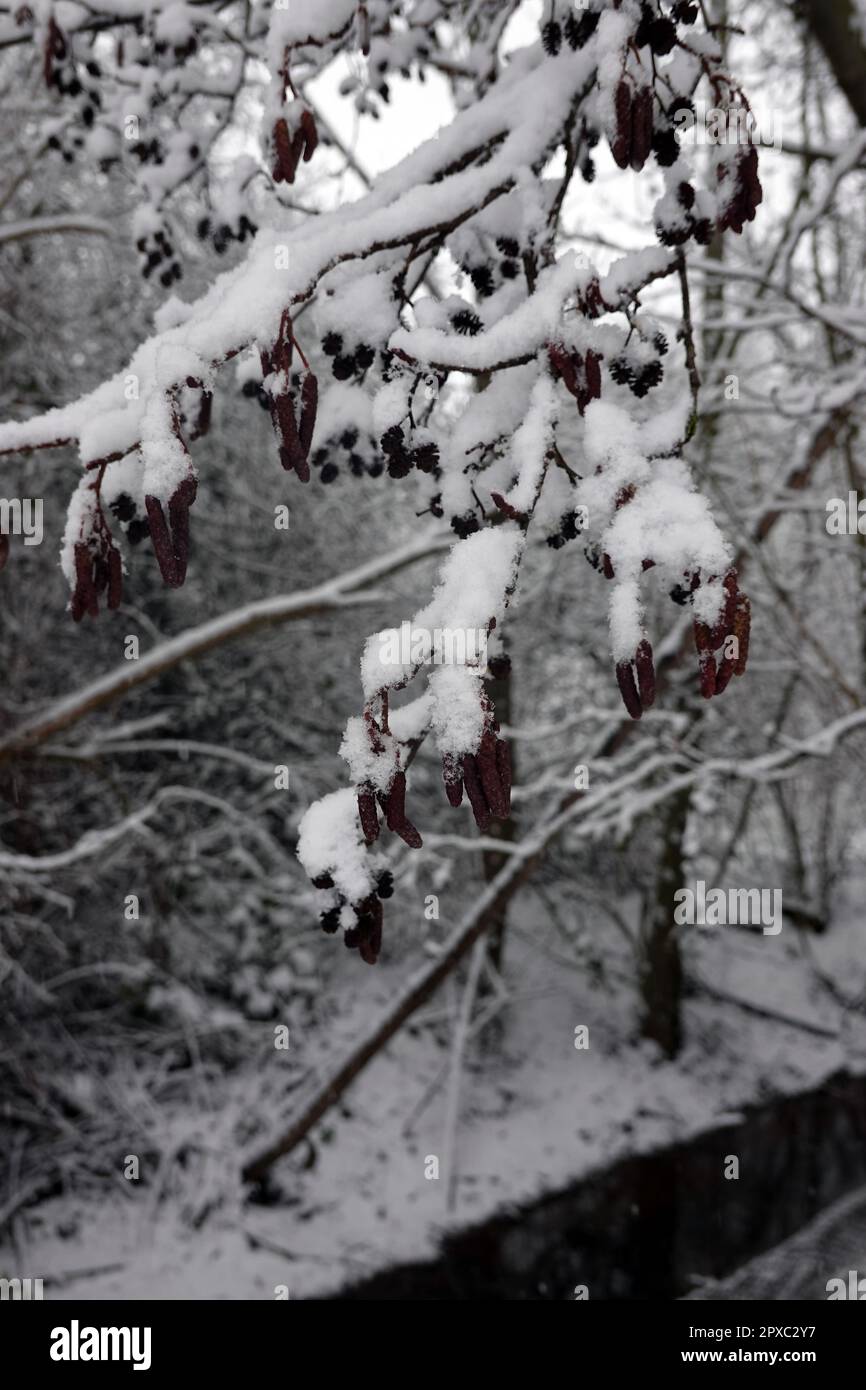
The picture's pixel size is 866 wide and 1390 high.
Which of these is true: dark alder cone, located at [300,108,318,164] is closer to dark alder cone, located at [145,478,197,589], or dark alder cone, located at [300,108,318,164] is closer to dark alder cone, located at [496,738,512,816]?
dark alder cone, located at [145,478,197,589]

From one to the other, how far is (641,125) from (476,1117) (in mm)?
7305

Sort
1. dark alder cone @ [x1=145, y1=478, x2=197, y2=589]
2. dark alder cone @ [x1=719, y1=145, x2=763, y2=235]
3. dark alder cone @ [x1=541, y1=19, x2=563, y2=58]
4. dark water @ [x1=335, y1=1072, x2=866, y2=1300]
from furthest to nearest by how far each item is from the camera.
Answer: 1. dark water @ [x1=335, y1=1072, x2=866, y2=1300]
2. dark alder cone @ [x1=541, y1=19, x2=563, y2=58]
3. dark alder cone @ [x1=719, y1=145, x2=763, y2=235]
4. dark alder cone @ [x1=145, y1=478, x2=197, y2=589]

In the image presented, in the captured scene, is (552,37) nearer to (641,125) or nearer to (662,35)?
(662,35)

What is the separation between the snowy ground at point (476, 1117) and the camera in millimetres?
5391

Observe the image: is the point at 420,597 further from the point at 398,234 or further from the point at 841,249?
the point at 398,234

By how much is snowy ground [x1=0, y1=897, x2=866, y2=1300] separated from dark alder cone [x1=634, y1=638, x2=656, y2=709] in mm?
5458

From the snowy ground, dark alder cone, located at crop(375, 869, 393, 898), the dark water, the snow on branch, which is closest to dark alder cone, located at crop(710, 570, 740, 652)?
the snow on branch

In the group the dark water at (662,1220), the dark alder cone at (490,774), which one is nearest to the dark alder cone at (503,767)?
the dark alder cone at (490,774)

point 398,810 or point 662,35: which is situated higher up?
point 662,35

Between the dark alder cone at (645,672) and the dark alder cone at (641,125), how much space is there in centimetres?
67

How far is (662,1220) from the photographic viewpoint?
6.66 m

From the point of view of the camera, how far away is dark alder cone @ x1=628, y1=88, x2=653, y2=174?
1.20m

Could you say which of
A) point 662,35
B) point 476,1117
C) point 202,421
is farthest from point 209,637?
point 476,1117

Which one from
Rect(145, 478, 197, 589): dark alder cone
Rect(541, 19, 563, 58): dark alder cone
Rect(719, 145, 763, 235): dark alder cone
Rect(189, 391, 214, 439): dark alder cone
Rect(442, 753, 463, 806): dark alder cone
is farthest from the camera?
Rect(189, 391, 214, 439): dark alder cone
